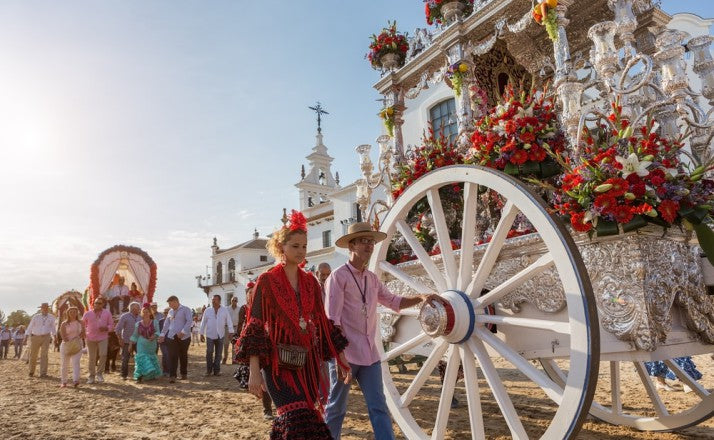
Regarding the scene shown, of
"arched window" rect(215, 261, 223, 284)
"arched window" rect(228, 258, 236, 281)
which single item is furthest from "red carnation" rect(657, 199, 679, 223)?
"arched window" rect(215, 261, 223, 284)

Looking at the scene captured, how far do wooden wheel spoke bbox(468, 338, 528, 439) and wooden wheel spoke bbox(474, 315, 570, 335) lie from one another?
0.54 ft

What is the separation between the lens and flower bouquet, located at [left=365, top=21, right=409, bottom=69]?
6430mm

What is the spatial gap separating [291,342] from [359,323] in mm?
605

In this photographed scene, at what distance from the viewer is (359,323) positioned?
2992 millimetres

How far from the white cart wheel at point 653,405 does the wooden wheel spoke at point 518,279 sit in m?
1.71

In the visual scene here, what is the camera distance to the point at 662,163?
254 cm

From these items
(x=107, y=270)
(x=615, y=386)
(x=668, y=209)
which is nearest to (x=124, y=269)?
(x=107, y=270)

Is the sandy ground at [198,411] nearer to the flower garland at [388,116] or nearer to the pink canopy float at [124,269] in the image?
the flower garland at [388,116]

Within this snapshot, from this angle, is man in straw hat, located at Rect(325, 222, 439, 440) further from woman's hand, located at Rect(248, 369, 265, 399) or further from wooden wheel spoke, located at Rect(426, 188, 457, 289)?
woman's hand, located at Rect(248, 369, 265, 399)

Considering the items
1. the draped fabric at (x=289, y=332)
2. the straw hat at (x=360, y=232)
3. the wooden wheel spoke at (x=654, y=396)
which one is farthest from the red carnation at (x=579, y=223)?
the wooden wheel spoke at (x=654, y=396)

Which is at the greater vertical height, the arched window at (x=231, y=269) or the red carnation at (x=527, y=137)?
the arched window at (x=231, y=269)

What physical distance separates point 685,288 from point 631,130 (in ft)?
2.80

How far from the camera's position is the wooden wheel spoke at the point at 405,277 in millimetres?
3484

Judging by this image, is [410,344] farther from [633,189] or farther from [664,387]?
[664,387]
